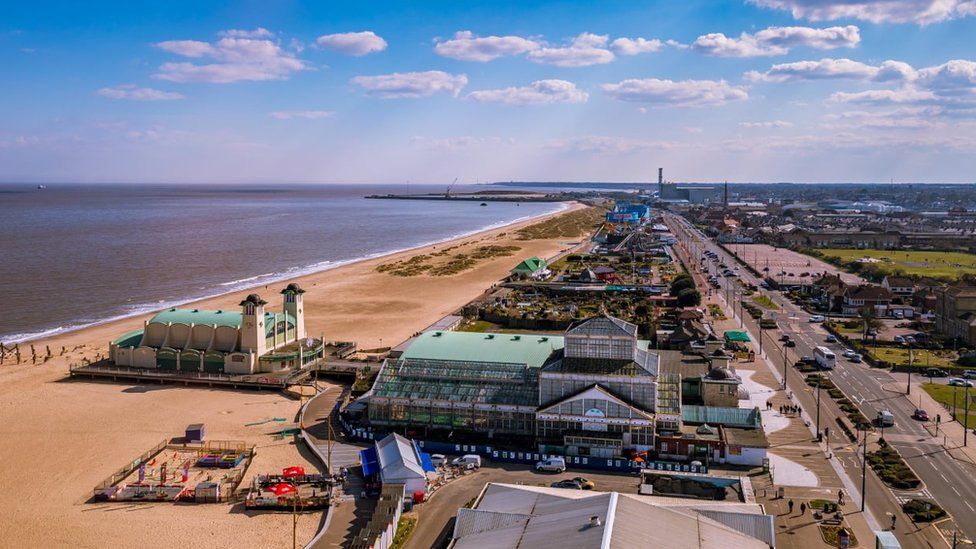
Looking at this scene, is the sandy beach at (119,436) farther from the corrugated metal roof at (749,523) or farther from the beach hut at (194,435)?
the corrugated metal roof at (749,523)

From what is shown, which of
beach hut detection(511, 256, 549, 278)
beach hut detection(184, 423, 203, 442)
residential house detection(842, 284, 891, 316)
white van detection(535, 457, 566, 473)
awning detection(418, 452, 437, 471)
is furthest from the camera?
beach hut detection(511, 256, 549, 278)

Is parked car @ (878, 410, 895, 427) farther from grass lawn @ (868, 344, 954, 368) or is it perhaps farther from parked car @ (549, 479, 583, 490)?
parked car @ (549, 479, 583, 490)

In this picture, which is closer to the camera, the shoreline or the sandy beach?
the sandy beach

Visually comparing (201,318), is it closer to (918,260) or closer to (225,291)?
(225,291)

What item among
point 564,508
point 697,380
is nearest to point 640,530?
point 564,508

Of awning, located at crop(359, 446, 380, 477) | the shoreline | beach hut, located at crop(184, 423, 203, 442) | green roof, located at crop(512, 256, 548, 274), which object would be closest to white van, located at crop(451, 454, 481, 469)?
awning, located at crop(359, 446, 380, 477)

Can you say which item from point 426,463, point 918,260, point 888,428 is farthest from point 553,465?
point 918,260
